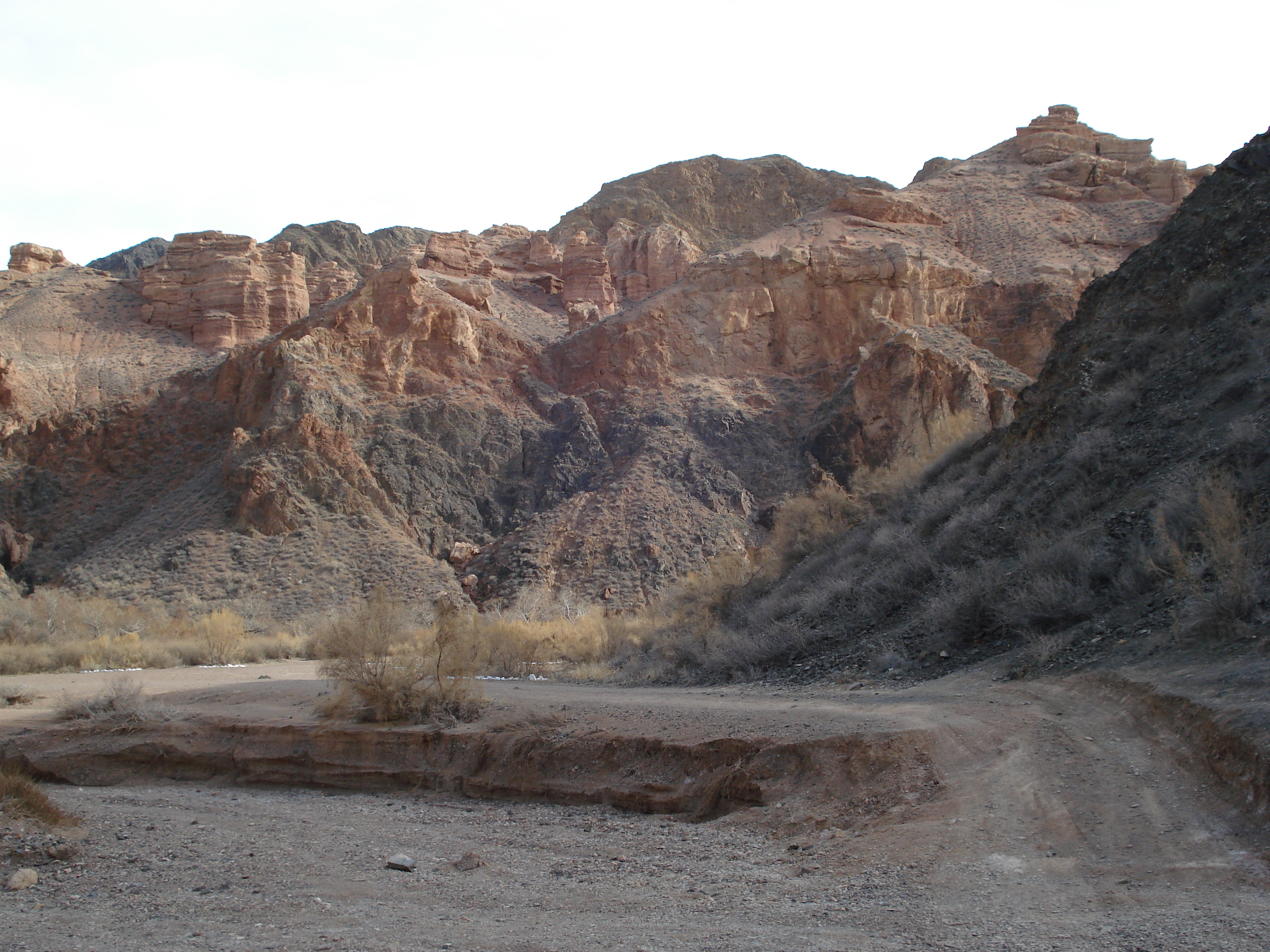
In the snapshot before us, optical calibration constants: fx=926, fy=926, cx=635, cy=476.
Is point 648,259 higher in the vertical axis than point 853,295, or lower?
higher

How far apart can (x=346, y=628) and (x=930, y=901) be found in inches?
435

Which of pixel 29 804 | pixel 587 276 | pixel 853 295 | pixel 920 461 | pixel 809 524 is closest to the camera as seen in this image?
pixel 29 804

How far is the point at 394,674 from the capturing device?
43.2 feet

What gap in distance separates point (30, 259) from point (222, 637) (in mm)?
51704

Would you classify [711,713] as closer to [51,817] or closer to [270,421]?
[51,817]

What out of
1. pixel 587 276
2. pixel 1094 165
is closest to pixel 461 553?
pixel 587 276

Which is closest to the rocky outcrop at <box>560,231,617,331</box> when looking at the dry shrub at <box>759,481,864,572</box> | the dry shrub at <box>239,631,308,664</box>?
the dry shrub at <box>239,631,308,664</box>

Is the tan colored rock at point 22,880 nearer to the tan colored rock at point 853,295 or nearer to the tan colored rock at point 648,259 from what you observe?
the tan colored rock at point 853,295

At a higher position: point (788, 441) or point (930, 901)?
point (788, 441)

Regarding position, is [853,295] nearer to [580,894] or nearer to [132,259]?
[580,894]

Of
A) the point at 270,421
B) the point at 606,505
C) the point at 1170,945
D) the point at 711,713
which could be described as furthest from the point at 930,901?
the point at 270,421

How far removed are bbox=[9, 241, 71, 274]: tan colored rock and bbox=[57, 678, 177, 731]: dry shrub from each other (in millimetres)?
60304

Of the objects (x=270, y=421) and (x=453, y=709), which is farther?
(x=270, y=421)

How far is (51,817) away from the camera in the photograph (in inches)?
329
